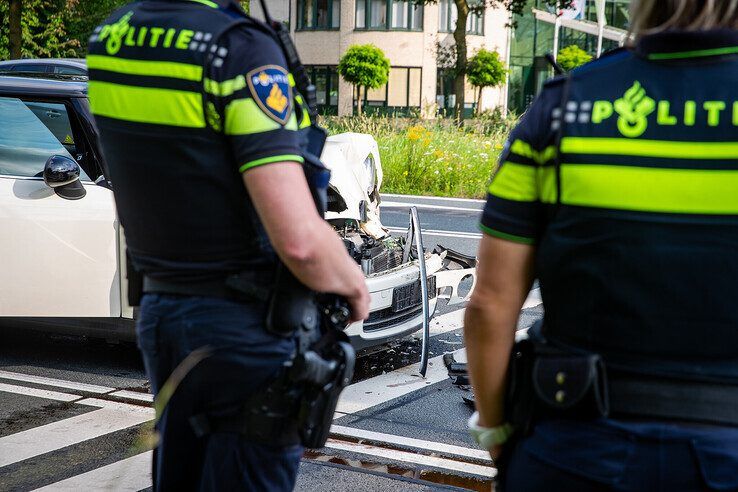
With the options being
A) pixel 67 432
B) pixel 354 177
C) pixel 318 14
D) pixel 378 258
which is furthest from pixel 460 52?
pixel 67 432

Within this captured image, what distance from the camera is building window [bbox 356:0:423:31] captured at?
169ft

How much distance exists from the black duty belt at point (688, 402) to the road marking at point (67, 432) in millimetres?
3624

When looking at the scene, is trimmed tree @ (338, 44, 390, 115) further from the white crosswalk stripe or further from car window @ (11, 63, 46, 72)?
the white crosswalk stripe

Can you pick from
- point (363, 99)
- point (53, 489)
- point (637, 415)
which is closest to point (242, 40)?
point (637, 415)

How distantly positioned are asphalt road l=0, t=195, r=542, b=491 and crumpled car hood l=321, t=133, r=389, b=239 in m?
0.91

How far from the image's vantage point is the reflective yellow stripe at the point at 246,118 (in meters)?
2.22

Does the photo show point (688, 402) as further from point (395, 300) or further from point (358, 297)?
point (395, 300)

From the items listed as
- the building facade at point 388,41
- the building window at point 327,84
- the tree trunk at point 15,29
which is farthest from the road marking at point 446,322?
the building window at point 327,84

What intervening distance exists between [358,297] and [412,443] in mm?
2733

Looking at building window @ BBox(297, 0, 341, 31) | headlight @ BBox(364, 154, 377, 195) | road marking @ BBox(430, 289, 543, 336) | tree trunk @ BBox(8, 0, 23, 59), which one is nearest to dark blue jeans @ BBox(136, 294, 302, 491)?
headlight @ BBox(364, 154, 377, 195)

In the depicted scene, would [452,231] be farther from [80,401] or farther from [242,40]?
[242,40]

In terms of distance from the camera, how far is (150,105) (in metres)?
2.30

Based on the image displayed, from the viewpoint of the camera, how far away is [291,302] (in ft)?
7.68

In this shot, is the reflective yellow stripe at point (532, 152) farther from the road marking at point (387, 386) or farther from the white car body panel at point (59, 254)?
the white car body panel at point (59, 254)
